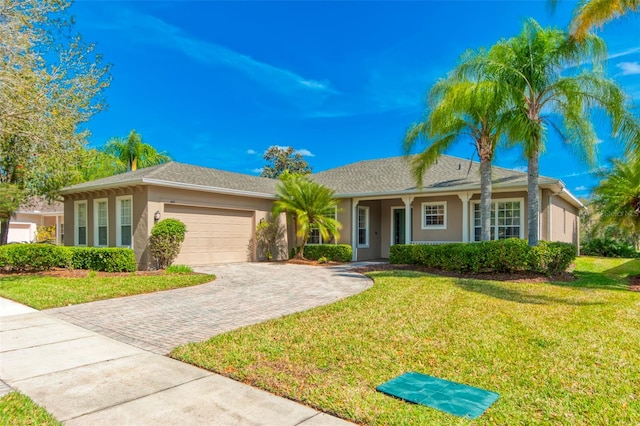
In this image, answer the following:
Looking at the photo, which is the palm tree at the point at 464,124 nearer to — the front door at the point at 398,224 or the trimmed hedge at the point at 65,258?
the front door at the point at 398,224

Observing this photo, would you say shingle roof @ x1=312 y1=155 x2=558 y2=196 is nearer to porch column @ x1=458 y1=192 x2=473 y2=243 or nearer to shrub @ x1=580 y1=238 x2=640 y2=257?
porch column @ x1=458 y1=192 x2=473 y2=243

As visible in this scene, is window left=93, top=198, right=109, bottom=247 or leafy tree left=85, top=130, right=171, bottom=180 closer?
window left=93, top=198, right=109, bottom=247

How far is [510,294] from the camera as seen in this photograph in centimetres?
835

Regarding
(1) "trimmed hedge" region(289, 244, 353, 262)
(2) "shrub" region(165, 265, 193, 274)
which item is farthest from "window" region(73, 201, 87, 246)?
(1) "trimmed hedge" region(289, 244, 353, 262)

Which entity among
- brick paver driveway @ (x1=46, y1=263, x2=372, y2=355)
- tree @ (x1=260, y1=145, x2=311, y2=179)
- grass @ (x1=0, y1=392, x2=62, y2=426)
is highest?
tree @ (x1=260, y1=145, x2=311, y2=179)

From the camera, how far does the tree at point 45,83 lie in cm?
859

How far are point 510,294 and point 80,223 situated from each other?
642 inches

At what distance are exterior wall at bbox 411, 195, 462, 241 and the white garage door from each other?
7112mm

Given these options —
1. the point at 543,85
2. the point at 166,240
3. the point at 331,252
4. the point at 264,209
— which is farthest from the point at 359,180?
the point at 166,240

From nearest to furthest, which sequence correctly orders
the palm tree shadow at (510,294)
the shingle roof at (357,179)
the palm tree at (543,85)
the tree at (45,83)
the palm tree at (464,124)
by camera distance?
the palm tree shadow at (510,294)
the tree at (45,83)
the palm tree at (543,85)
the palm tree at (464,124)
the shingle roof at (357,179)

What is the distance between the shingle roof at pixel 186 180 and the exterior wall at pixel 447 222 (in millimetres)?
6398

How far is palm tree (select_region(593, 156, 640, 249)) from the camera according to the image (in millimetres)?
12609

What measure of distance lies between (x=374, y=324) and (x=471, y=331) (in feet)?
4.46

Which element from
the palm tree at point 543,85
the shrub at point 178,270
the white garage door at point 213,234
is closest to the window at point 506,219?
the palm tree at point 543,85
